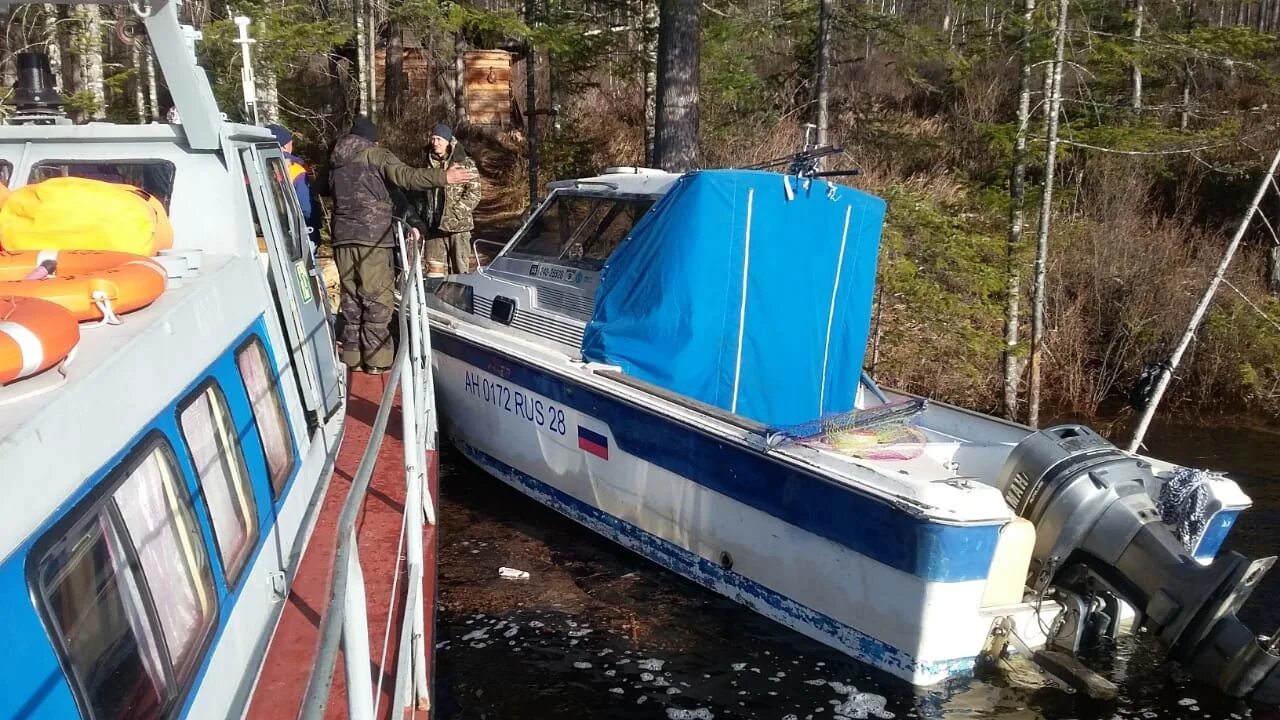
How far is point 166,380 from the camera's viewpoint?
2.87 metres

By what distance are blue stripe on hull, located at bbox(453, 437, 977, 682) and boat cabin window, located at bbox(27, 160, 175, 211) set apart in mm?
3480

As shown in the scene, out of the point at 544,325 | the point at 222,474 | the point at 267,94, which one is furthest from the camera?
the point at 267,94

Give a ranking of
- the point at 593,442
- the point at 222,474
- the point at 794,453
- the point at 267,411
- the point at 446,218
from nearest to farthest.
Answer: the point at 222,474 → the point at 267,411 → the point at 794,453 → the point at 593,442 → the point at 446,218

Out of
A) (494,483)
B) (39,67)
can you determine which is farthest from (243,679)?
(494,483)

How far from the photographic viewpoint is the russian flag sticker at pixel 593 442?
667 centimetres

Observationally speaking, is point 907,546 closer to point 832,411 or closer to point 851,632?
point 851,632

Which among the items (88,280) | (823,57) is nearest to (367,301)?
(88,280)

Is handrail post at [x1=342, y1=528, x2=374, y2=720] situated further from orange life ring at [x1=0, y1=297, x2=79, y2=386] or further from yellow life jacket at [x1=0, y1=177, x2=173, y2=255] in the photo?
yellow life jacket at [x1=0, y1=177, x2=173, y2=255]

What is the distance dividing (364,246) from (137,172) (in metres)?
2.83

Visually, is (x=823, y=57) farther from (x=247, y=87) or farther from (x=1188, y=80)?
(x=1188, y=80)

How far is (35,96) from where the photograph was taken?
15.8 feet

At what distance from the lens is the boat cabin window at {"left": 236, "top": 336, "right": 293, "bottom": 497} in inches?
154

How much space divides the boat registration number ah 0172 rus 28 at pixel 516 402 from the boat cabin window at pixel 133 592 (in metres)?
4.09

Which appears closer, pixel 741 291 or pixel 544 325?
pixel 741 291
